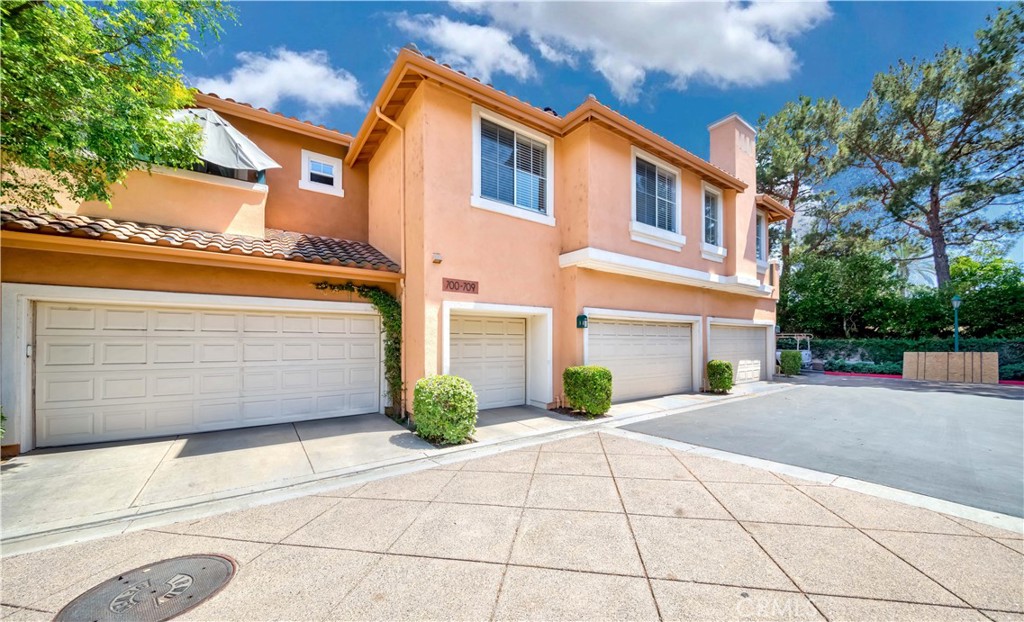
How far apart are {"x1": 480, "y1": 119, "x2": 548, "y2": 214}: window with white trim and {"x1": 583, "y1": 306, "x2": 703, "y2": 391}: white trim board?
9.52 feet

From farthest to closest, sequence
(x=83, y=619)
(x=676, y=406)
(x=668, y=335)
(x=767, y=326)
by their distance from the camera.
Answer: (x=767, y=326)
(x=668, y=335)
(x=676, y=406)
(x=83, y=619)

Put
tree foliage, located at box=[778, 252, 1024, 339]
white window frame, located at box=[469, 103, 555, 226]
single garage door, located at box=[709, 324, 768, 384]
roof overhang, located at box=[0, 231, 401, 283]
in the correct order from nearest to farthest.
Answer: roof overhang, located at box=[0, 231, 401, 283] → white window frame, located at box=[469, 103, 555, 226] → single garage door, located at box=[709, 324, 768, 384] → tree foliage, located at box=[778, 252, 1024, 339]

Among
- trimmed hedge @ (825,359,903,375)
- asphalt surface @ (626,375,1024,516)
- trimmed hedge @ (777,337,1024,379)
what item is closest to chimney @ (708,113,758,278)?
asphalt surface @ (626,375,1024,516)

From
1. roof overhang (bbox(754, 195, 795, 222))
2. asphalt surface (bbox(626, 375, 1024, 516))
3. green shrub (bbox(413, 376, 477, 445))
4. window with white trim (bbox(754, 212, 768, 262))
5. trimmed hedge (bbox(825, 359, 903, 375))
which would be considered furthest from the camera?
trimmed hedge (bbox(825, 359, 903, 375))

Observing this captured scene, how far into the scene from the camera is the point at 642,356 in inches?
433

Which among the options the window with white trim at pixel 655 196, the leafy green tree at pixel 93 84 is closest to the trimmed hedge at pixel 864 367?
the window with white trim at pixel 655 196

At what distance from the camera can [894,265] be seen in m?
21.7

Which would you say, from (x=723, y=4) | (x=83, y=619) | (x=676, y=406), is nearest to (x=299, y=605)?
(x=83, y=619)

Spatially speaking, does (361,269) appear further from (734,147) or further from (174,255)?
(734,147)

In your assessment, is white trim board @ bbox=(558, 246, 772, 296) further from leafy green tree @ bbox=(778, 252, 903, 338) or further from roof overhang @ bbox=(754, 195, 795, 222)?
leafy green tree @ bbox=(778, 252, 903, 338)

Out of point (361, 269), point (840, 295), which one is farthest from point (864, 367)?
point (361, 269)

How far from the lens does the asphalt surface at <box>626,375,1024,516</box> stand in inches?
203

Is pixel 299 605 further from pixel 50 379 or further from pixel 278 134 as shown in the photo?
pixel 278 134

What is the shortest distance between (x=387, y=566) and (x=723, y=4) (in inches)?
481
